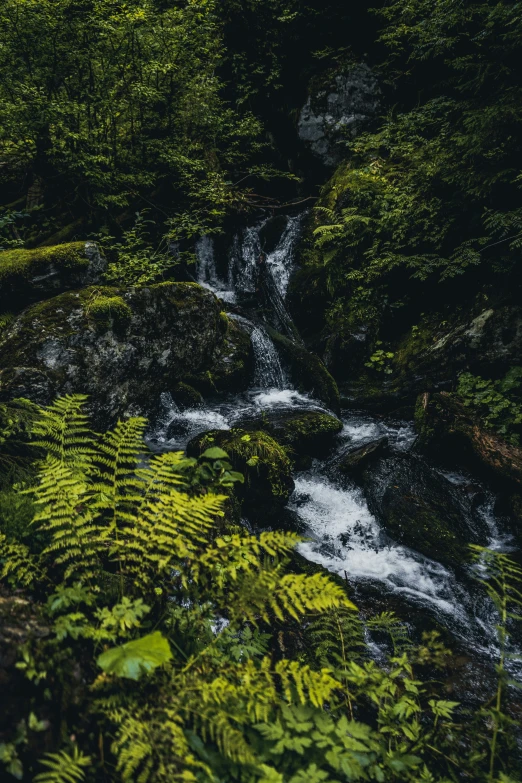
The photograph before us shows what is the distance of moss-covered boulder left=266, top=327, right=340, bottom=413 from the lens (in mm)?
8938

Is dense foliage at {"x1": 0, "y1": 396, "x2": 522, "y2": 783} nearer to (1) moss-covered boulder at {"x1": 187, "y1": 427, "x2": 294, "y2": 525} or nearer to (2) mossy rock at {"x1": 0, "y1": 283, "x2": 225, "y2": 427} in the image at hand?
(1) moss-covered boulder at {"x1": 187, "y1": 427, "x2": 294, "y2": 525}

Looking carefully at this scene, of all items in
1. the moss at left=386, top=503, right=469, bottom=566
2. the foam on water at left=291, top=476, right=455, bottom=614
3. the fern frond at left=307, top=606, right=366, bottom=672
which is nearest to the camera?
the fern frond at left=307, top=606, right=366, bottom=672

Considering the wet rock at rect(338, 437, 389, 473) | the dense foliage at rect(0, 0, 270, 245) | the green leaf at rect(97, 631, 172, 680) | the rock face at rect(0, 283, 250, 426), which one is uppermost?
the dense foliage at rect(0, 0, 270, 245)

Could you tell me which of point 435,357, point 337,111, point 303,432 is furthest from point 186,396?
point 337,111

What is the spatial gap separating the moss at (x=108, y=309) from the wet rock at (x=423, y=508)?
494 centimetres

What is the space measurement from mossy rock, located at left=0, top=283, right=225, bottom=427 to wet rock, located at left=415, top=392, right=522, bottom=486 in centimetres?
449

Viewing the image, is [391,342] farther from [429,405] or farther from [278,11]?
[278,11]

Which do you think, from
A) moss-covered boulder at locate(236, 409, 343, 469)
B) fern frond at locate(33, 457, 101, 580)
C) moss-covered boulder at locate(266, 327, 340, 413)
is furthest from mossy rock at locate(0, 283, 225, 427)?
fern frond at locate(33, 457, 101, 580)

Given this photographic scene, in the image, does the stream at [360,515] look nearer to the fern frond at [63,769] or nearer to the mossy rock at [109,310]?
the fern frond at [63,769]

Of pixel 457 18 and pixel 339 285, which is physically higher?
pixel 457 18

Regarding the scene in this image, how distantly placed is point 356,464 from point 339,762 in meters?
5.39

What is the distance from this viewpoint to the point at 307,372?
946cm

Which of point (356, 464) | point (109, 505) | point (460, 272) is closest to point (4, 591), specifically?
point (109, 505)

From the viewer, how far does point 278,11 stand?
13.3 m
